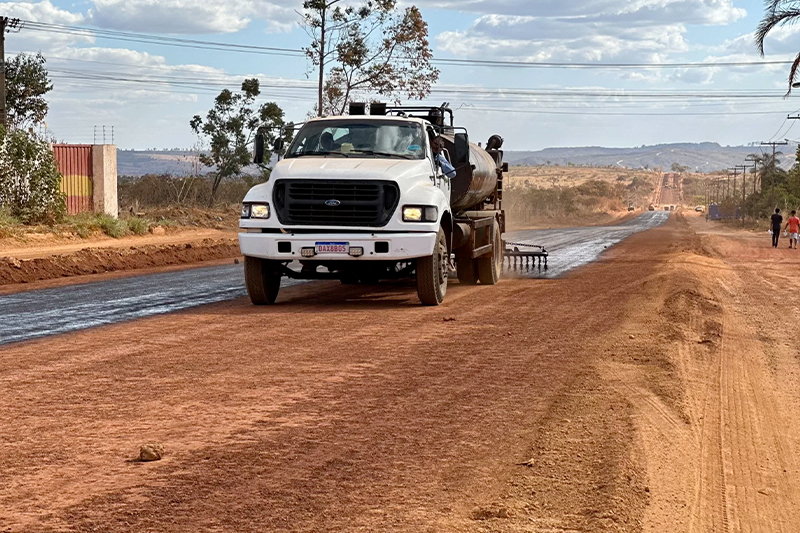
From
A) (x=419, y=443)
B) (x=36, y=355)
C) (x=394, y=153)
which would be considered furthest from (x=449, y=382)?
(x=394, y=153)

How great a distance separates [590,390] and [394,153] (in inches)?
269

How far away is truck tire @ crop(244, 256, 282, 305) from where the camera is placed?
14.0 m

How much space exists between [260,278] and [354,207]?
1605 millimetres

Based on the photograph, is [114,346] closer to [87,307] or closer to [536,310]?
[87,307]

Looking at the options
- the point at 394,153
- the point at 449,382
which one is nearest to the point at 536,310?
the point at 394,153

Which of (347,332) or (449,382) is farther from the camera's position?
(347,332)

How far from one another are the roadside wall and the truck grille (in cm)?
2336

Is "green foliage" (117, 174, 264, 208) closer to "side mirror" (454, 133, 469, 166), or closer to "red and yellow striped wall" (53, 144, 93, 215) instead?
"red and yellow striped wall" (53, 144, 93, 215)

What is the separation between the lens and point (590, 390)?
8406 millimetres

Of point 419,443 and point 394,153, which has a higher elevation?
point 394,153

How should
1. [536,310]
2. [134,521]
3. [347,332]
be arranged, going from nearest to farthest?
[134,521], [347,332], [536,310]

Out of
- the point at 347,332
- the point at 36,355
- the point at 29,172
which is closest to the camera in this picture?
the point at 36,355

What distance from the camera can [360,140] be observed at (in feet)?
48.5

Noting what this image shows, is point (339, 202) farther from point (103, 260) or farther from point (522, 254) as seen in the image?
point (103, 260)
